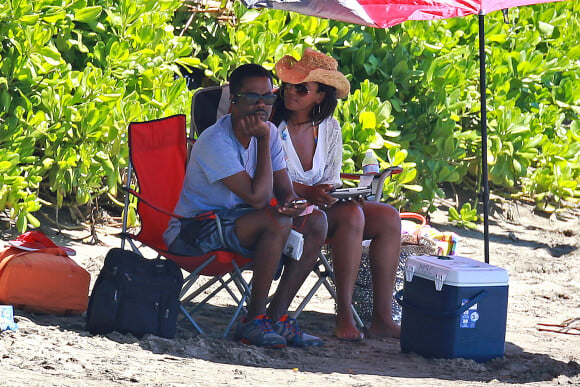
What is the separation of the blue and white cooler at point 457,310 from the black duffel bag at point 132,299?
3.40 ft

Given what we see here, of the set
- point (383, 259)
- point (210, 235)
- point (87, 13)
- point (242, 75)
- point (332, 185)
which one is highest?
point (87, 13)

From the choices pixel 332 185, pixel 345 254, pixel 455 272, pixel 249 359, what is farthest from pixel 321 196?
pixel 249 359

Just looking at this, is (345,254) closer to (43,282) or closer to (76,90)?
(43,282)

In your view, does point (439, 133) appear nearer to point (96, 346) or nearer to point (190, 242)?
point (190, 242)

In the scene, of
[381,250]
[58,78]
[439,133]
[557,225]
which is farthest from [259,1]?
[557,225]

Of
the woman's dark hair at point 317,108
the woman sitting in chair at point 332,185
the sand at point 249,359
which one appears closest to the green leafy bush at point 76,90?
the sand at point 249,359

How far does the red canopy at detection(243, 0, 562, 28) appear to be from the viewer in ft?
13.3

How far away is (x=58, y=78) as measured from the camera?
5.36m

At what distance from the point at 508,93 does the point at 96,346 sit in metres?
5.14

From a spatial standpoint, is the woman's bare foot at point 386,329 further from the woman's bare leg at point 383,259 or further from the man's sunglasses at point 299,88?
the man's sunglasses at point 299,88

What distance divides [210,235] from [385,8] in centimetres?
149

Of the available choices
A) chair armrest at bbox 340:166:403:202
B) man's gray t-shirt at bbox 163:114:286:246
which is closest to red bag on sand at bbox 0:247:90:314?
man's gray t-shirt at bbox 163:114:286:246

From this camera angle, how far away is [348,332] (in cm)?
450

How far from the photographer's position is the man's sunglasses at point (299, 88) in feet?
15.4
